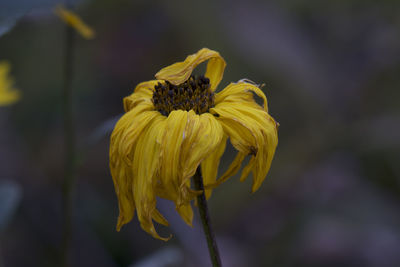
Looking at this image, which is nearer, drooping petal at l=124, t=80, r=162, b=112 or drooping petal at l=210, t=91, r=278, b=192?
drooping petal at l=210, t=91, r=278, b=192

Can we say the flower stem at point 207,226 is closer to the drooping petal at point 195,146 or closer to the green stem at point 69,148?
the drooping petal at point 195,146

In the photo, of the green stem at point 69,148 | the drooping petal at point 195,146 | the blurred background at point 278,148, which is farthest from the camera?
the blurred background at point 278,148

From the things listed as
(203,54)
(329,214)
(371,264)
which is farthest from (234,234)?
(203,54)

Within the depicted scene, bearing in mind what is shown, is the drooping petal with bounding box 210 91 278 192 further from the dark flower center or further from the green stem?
the green stem

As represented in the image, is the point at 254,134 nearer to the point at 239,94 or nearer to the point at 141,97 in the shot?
the point at 239,94

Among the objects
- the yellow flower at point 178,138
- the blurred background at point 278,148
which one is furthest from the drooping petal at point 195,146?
the blurred background at point 278,148

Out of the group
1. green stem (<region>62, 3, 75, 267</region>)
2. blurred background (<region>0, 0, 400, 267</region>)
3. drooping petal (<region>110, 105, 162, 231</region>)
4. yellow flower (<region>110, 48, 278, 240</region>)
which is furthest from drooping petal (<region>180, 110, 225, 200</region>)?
blurred background (<region>0, 0, 400, 267</region>)
